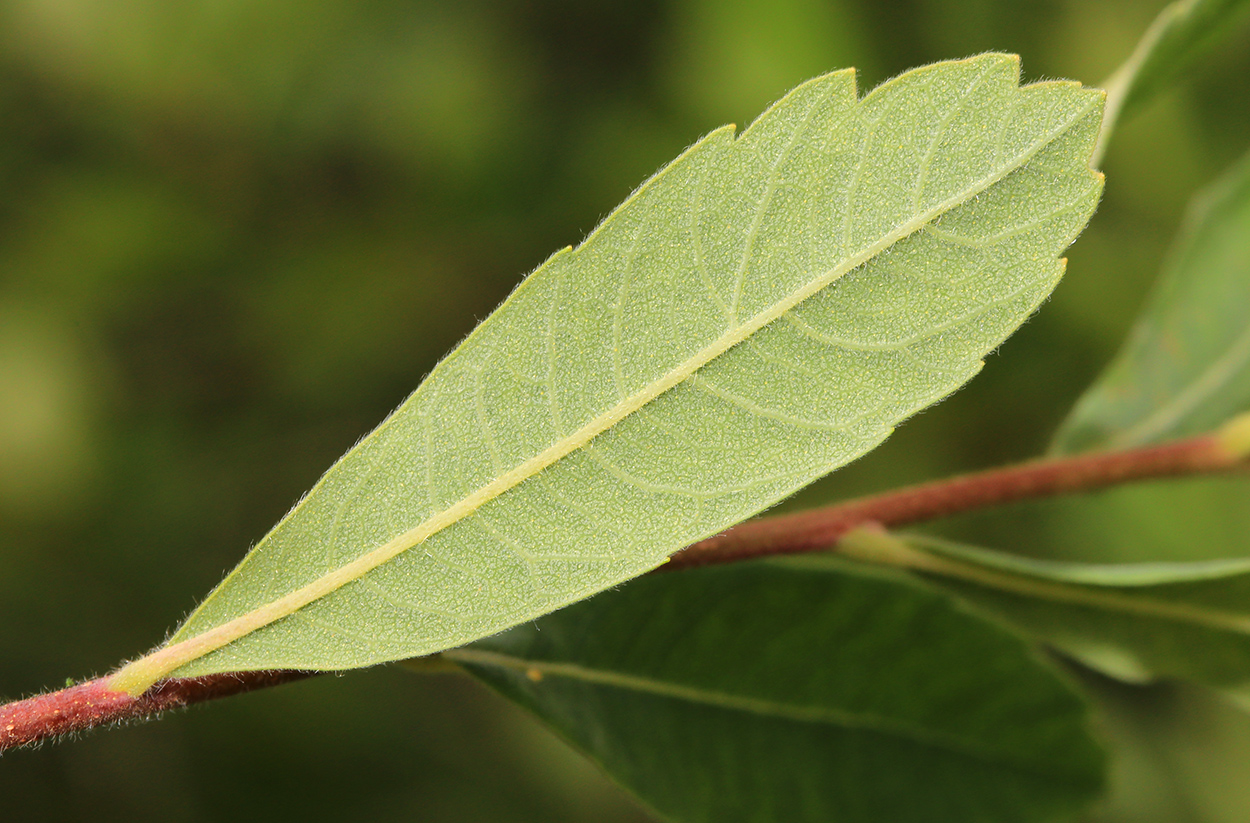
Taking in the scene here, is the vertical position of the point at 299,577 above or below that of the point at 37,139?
below

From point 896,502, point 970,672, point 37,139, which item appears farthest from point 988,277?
point 37,139

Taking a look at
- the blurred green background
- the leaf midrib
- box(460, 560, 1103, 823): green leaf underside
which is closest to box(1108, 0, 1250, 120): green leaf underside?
box(460, 560, 1103, 823): green leaf underside

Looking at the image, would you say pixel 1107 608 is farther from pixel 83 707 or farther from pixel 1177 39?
pixel 83 707

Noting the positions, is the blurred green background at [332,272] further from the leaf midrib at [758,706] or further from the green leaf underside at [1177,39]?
the leaf midrib at [758,706]

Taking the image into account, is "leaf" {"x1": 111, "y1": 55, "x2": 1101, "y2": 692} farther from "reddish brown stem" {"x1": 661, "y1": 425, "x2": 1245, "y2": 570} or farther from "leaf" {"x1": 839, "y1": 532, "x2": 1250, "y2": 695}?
"leaf" {"x1": 839, "y1": 532, "x2": 1250, "y2": 695}

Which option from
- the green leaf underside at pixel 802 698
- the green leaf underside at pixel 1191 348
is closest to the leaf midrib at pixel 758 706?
the green leaf underside at pixel 802 698

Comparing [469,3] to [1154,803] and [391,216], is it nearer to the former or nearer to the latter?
[391,216]
